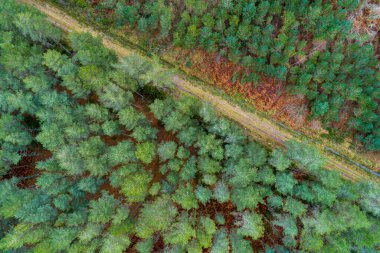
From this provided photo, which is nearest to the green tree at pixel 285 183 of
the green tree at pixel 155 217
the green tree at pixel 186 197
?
the green tree at pixel 186 197

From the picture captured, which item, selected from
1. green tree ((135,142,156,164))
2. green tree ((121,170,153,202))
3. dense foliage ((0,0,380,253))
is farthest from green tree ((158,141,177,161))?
green tree ((121,170,153,202))

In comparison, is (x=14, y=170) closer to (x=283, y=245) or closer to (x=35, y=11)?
(x=35, y=11)

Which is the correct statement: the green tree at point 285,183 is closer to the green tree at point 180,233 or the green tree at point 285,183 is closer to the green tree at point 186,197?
the green tree at point 186,197

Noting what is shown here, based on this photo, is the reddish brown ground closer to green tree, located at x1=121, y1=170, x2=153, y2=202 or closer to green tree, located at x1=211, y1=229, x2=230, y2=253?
green tree, located at x1=121, y1=170, x2=153, y2=202

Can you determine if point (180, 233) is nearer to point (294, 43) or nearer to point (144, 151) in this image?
point (144, 151)

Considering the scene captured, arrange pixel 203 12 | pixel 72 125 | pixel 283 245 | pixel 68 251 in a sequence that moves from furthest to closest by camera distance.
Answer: pixel 203 12
pixel 283 245
pixel 72 125
pixel 68 251

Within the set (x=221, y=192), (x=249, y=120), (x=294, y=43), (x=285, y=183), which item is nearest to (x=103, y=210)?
(x=221, y=192)

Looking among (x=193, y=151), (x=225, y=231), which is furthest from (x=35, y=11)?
(x=225, y=231)
